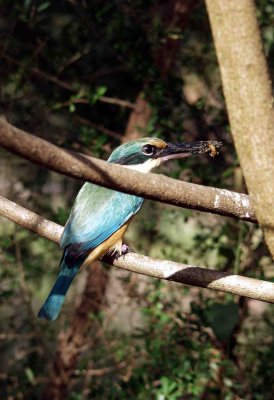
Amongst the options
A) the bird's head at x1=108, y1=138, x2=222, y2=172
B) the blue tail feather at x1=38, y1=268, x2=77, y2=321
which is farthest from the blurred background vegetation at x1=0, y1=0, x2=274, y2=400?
the blue tail feather at x1=38, y1=268, x2=77, y2=321

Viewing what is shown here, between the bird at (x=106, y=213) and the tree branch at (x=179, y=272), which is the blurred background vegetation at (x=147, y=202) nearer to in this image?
the bird at (x=106, y=213)

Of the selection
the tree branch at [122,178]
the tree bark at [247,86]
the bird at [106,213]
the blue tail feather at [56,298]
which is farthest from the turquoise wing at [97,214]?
the tree bark at [247,86]

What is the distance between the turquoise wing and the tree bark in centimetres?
171

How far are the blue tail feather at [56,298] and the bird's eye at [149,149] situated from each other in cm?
72

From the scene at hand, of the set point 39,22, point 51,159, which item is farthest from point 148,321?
point 51,159

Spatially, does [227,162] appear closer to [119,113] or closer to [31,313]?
[119,113]

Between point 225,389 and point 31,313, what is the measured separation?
1356 millimetres

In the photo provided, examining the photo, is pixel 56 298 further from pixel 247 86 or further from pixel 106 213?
pixel 247 86

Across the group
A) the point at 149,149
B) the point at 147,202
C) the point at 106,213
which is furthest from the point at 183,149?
the point at 147,202

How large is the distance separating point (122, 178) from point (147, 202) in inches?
130

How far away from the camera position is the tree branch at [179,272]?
270 centimetres

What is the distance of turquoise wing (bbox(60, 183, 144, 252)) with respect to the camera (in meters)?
3.61

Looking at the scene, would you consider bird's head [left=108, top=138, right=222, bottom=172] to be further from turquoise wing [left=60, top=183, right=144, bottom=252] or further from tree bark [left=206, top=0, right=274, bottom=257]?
tree bark [left=206, top=0, right=274, bottom=257]

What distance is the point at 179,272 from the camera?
2.79 metres
